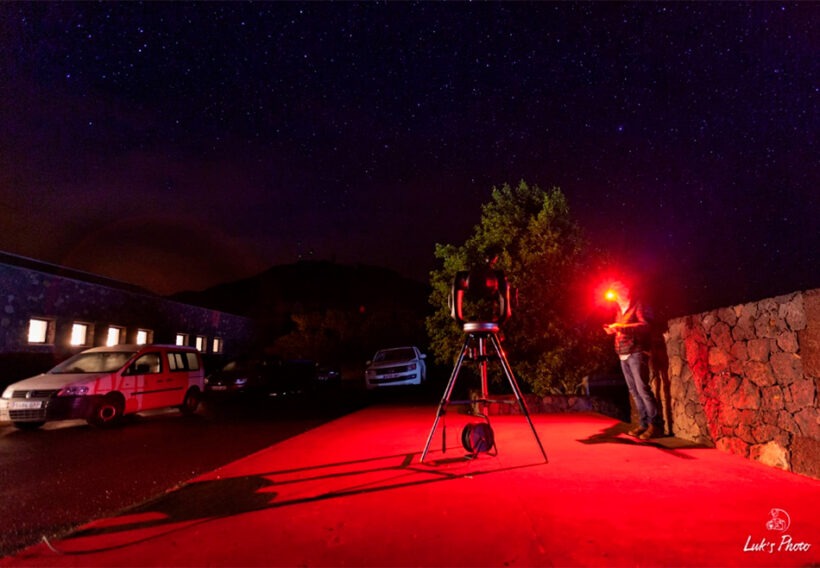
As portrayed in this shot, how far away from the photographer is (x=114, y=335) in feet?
59.6

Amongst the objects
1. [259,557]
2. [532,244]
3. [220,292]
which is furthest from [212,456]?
[220,292]

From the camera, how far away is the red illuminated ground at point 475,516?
263 cm

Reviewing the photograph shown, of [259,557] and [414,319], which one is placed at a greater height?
[414,319]

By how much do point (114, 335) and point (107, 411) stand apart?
1084cm

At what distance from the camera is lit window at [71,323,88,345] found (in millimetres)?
16234

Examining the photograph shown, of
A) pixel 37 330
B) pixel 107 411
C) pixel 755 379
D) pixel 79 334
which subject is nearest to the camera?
pixel 755 379

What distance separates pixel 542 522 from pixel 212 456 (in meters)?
4.77

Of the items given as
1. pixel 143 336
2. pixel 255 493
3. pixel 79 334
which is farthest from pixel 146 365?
pixel 143 336

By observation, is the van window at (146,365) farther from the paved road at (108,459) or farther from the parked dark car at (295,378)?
the parked dark car at (295,378)

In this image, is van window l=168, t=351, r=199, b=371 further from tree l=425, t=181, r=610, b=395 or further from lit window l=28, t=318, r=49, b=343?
tree l=425, t=181, r=610, b=395

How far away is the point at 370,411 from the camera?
33.5 ft

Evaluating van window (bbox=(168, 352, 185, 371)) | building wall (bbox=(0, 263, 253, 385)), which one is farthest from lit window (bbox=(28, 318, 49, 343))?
van window (bbox=(168, 352, 185, 371))

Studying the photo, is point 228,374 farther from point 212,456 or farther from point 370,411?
point 212,456

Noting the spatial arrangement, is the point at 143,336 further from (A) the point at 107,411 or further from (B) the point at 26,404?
(B) the point at 26,404
